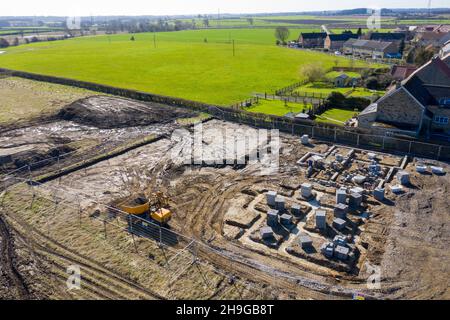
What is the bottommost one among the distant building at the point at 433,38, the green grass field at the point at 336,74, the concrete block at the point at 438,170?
the concrete block at the point at 438,170

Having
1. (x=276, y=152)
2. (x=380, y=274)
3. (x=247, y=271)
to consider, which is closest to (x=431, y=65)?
(x=276, y=152)

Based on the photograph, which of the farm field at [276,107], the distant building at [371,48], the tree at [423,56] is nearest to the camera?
the farm field at [276,107]

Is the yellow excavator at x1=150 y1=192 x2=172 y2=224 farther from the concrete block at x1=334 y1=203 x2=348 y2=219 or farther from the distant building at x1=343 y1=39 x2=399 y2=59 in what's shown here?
the distant building at x1=343 y1=39 x2=399 y2=59

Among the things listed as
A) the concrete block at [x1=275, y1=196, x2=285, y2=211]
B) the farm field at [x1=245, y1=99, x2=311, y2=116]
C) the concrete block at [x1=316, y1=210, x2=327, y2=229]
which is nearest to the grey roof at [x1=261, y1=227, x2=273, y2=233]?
the concrete block at [x1=275, y1=196, x2=285, y2=211]

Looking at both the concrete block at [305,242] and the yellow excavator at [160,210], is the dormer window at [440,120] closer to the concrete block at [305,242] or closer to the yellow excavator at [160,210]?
the concrete block at [305,242]

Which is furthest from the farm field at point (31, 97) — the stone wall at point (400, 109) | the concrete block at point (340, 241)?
the concrete block at point (340, 241)
